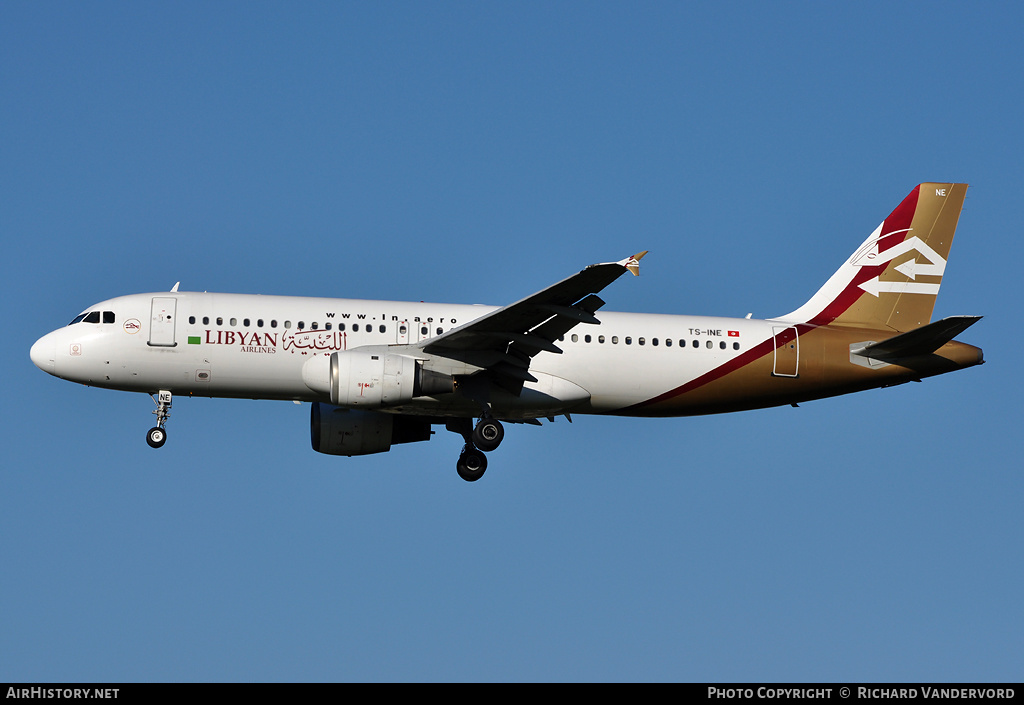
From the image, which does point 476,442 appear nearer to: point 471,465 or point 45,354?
point 471,465

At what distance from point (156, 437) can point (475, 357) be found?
8805mm

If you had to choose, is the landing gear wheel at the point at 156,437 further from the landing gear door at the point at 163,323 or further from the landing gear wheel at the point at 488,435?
the landing gear wheel at the point at 488,435

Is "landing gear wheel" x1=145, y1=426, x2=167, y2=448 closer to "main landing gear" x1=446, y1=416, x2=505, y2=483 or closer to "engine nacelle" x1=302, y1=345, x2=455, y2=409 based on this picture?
"engine nacelle" x1=302, y1=345, x2=455, y2=409

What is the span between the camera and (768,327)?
36.2 m

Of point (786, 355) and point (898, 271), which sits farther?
point (898, 271)

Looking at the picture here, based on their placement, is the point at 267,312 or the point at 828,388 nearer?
the point at 267,312

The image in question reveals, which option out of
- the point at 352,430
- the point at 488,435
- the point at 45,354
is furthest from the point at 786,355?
the point at 45,354

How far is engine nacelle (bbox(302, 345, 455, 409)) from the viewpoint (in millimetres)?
32156

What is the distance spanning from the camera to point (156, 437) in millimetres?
33812

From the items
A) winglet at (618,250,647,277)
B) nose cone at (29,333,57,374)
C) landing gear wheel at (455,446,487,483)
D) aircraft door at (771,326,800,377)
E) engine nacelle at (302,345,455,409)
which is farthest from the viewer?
landing gear wheel at (455,446,487,483)

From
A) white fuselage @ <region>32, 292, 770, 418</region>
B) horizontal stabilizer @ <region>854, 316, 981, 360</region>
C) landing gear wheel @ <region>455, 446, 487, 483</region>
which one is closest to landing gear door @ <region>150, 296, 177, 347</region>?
white fuselage @ <region>32, 292, 770, 418</region>
